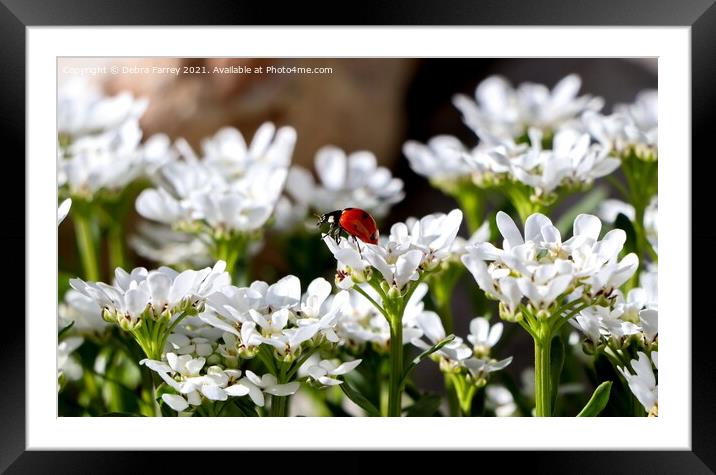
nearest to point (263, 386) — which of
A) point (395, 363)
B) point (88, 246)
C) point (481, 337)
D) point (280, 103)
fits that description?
point (395, 363)

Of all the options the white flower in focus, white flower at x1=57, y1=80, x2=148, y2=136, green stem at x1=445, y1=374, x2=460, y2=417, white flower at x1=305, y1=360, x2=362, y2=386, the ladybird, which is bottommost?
green stem at x1=445, y1=374, x2=460, y2=417

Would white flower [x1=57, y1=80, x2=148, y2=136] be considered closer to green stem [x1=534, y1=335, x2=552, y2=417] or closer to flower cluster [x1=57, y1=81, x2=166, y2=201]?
flower cluster [x1=57, y1=81, x2=166, y2=201]

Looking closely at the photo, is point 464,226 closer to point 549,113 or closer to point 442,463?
point 549,113

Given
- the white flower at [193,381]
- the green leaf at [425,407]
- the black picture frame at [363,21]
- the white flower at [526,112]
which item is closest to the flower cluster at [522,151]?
the white flower at [526,112]

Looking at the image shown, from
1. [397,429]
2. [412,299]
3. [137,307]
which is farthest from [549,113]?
[137,307]

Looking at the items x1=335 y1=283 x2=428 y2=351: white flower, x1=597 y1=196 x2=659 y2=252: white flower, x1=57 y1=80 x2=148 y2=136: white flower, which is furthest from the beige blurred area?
x1=335 y1=283 x2=428 y2=351: white flower

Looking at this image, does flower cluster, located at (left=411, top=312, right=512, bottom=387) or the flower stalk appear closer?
flower cluster, located at (left=411, top=312, right=512, bottom=387)
